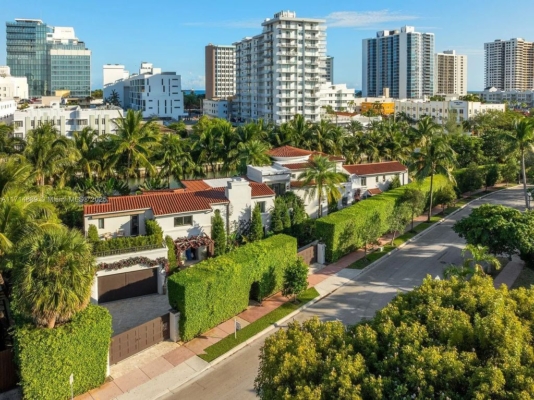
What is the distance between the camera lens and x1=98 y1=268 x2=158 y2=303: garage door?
26.8 metres

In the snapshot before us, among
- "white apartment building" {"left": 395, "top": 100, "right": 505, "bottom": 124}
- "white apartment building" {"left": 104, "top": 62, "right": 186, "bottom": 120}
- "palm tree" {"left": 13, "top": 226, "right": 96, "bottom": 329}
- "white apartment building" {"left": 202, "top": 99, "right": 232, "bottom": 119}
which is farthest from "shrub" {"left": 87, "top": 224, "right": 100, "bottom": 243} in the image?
"white apartment building" {"left": 202, "top": 99, "right": 232, "bottom": 119}

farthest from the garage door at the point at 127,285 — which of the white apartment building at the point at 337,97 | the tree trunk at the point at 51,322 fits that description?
the white apartment building at the point at 337,97

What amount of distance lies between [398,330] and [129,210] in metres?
21.3

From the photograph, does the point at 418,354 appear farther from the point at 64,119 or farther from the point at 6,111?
the point at 6,111

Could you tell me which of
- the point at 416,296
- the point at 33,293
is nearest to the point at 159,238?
the point at 33,293

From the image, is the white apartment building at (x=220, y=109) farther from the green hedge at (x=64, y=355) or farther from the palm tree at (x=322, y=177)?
the green hedge at (x=64, y=355)

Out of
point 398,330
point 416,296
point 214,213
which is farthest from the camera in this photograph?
point 214,213

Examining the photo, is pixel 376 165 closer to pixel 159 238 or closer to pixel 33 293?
pixel 159 238

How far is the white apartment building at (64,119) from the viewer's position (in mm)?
78312

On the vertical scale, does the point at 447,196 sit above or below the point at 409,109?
below

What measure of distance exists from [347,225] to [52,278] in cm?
2193

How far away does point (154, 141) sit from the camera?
48031 mm

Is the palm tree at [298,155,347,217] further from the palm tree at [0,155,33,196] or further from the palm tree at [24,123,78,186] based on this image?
the palm tree at [0,155,33,196]

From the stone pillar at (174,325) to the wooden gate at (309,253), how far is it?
469 inches
